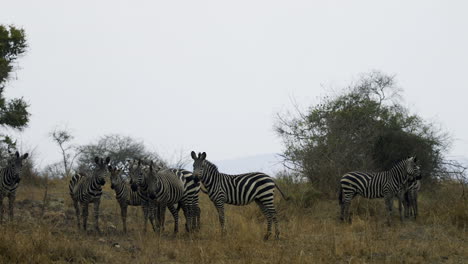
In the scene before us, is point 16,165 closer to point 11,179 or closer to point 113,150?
point 11,179

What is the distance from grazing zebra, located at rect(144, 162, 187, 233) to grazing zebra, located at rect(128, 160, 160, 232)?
10 cm

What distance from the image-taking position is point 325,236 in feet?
34.3

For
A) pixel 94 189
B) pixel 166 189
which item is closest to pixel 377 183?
pixel 166 189

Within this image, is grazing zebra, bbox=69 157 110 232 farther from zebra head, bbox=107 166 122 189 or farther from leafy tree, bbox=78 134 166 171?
leafy tree, bbox=78 134 166 171

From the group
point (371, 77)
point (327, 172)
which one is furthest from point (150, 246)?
point (371, 77)

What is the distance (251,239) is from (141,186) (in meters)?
2.73

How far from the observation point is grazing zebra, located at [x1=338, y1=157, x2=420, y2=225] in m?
13.5

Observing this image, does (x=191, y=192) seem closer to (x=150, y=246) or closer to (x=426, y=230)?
(x=150, y=246)

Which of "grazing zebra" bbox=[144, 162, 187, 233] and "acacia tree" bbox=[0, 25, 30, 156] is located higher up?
"acacia tree" bbox=[0, 25, 30, 156]

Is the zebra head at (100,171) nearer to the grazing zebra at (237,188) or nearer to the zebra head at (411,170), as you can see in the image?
the grazing zebra at (237,188)

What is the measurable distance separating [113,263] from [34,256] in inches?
46.1

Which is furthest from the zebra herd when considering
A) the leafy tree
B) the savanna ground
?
the leafy tree

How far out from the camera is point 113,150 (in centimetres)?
3416

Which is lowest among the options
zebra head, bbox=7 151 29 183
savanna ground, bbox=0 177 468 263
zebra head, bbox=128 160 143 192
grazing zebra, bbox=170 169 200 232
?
savanna ground, bbox=0 177 468 263
